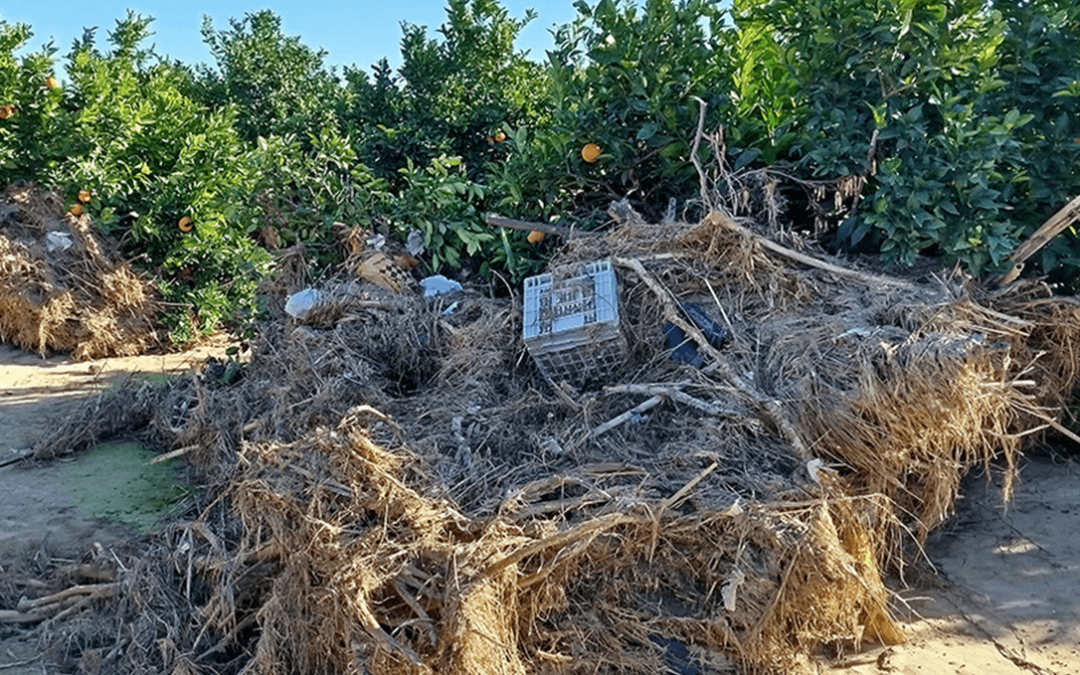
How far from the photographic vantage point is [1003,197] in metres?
5.00

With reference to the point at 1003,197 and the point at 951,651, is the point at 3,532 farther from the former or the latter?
the point at 1003,197

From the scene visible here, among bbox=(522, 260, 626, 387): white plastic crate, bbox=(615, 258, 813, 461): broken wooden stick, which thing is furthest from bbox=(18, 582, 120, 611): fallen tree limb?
bbox=(615, 258, 813, 461): broken wooden stick

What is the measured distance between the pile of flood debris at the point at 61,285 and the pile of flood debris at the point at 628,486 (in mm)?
4457

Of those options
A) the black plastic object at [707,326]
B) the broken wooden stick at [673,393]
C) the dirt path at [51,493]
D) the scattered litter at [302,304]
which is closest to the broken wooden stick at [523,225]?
the scattered litter at [302,304]

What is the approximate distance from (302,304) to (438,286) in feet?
2.68

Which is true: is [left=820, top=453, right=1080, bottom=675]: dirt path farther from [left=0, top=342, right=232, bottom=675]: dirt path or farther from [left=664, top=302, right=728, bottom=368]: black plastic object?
[left=0, top=342, right=232, bottom=675]: dirt path

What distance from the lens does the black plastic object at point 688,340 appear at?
14.4 ft

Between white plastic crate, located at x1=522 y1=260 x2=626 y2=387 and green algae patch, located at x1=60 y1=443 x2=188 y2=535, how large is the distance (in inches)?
91.9

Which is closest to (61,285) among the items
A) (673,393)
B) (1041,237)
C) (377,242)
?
(377,242)

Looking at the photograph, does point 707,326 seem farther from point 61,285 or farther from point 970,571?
point 61,285

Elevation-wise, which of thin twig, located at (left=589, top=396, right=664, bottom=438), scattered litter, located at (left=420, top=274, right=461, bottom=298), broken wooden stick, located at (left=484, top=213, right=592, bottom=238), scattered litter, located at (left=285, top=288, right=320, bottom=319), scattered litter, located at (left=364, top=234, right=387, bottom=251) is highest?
broken wooden stick, located at (left=484, top=213, right=592, bottom=238)

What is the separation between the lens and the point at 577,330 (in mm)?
4465

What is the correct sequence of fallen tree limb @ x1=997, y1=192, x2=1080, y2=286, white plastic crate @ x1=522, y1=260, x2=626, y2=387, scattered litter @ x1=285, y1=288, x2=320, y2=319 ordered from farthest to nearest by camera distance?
scattered litter @ x1=285, y1=288, x2=320, y2=319 → fallen tree limb @ x1=997, y1=192, x2=1080, y2=286 → white plastic crate @ x1=522, y1=260, x2=626, y2=387

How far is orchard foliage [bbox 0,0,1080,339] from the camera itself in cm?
491
